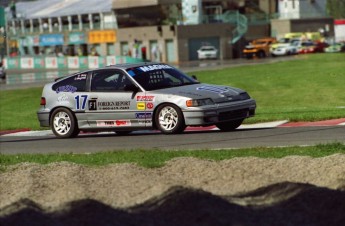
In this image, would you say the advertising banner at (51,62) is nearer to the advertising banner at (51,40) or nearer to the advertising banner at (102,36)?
the advertising banner at (102,36)

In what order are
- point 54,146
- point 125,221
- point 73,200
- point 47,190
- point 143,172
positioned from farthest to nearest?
point 54,146
point 143,172
point 47,190
point 73,200
point 125,221

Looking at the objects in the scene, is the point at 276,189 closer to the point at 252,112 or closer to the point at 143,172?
A: the point at 143,172

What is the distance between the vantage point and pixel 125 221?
800cm

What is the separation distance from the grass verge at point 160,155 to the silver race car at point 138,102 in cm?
348

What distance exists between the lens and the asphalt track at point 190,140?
15.2 m

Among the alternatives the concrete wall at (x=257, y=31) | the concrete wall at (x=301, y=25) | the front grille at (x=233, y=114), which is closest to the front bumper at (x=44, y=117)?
the front grille at (x=233, y=114)

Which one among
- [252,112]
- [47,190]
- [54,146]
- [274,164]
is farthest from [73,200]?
[252,112]

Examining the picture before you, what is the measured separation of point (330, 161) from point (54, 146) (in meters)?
7.42

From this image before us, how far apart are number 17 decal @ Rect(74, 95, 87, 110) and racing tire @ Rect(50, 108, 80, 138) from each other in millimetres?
228

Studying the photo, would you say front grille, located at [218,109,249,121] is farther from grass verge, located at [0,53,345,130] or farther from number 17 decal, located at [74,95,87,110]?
number 17 decal, located at [74,95,87,110]

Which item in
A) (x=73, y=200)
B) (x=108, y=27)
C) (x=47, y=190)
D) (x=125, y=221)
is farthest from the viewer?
(x=108, y=27)

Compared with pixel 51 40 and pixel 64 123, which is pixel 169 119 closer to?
pixel 64 123

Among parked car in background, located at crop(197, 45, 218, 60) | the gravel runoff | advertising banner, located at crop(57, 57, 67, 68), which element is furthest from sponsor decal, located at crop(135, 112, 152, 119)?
parked car in background, located at crop(197, 45, 218, 60)

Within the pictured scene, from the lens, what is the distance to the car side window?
18531 millimetres
